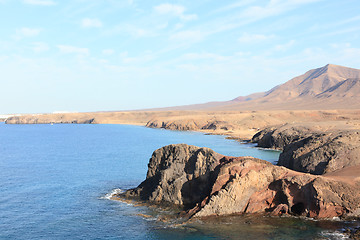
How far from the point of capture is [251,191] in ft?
121

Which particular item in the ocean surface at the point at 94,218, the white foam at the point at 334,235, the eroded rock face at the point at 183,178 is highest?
the eroded rock face at the point at 183,178

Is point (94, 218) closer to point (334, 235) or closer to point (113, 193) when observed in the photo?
point (113, 193)

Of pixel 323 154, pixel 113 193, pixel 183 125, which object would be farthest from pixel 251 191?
pixel 183 125

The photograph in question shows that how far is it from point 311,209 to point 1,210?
32.7 m

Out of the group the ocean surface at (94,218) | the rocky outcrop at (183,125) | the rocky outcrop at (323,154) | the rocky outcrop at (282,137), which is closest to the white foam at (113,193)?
the ocean surface at (94,218)

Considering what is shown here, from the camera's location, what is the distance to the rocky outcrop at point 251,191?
115 ft

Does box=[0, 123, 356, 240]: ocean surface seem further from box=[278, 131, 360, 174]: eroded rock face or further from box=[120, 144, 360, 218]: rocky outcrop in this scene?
box=[278, 131, 360, 174]: eroded rock face

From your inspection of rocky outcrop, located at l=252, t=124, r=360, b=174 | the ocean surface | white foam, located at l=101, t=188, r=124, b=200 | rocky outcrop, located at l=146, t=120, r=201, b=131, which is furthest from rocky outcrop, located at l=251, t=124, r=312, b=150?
rocky outcrop, located at l=146, t=120, r=201, b=131

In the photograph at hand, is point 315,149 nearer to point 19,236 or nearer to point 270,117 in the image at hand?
point 19,236

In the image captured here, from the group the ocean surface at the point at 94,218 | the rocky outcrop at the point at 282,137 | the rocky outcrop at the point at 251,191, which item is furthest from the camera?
the rocky outcrop at the point at 282,137

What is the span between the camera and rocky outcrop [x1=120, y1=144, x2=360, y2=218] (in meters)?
35.2

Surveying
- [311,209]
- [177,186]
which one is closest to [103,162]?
[177,186]

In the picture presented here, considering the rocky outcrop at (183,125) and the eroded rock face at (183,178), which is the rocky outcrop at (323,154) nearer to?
the eroded rock face at (183,178)

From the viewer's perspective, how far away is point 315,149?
174ft
